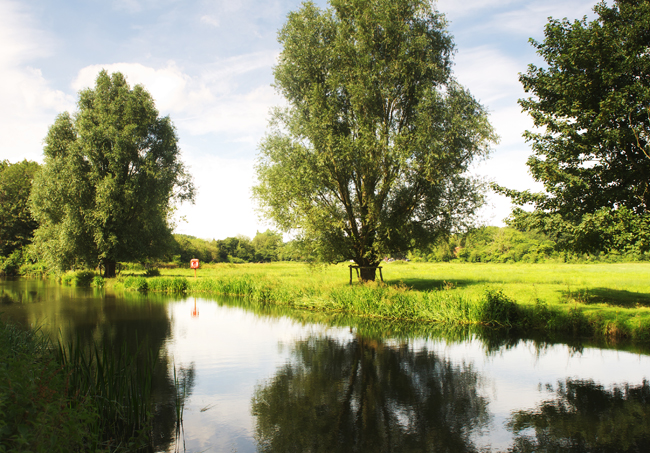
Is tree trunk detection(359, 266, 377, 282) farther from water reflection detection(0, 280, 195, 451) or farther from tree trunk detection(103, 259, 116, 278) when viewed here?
tree trunk detection(103, 259, 116, 278)

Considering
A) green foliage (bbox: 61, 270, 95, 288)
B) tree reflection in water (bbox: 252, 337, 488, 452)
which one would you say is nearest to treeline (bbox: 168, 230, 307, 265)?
green foliage (bbox: 61, 270, 95, 288)

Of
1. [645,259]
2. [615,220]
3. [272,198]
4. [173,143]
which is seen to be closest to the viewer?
[615,220]

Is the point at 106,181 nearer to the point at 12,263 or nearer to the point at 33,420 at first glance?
the point at 12,263

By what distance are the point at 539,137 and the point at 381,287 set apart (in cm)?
979

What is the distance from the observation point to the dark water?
6777 mm

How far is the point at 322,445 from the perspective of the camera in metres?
6.48

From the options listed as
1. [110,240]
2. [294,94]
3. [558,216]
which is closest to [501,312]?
[558,216]

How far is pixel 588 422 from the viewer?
739cm

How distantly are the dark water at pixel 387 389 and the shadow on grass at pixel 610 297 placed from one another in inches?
188

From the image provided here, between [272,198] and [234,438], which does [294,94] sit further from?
[234,438]

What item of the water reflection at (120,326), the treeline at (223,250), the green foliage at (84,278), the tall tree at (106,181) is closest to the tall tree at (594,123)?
the water reflection at (120,326)

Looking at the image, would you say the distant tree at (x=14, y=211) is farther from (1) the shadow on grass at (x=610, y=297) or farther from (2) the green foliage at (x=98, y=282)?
(1) the shadow on grass at (x=610, y=297)

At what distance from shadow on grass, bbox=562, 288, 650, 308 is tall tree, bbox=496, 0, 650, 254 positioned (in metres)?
2.97

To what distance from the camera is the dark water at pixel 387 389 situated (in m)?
6.78
